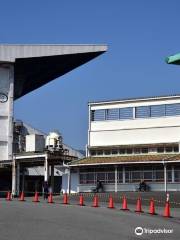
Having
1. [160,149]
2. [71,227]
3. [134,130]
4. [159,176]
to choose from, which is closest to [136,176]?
[159,176]

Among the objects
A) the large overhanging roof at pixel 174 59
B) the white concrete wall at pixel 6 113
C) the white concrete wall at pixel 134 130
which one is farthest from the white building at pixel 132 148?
the large overhanging roof at pixel 174 59

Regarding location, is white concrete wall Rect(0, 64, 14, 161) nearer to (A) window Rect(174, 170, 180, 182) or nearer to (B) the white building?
(B) the white building

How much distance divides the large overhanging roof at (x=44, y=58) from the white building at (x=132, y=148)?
10.0 m

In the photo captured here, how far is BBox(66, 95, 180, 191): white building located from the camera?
4259cm

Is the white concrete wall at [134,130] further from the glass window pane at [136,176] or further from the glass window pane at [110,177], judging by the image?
the glass window pane at [110,177]

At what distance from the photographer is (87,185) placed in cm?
4609

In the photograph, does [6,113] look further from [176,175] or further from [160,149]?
[176,175]

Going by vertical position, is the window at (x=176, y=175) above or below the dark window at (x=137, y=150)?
below

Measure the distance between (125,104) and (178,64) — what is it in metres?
30.0

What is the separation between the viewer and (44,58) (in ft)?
197

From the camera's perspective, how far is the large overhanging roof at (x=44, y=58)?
58.0m

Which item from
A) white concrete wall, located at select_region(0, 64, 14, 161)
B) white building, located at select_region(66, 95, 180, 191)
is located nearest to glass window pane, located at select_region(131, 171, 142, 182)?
white building, located at select_region(66, 95, 180, 191)

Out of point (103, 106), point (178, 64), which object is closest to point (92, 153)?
point (103, 106)

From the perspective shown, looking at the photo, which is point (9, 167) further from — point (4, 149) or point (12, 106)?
point (12, 106)
